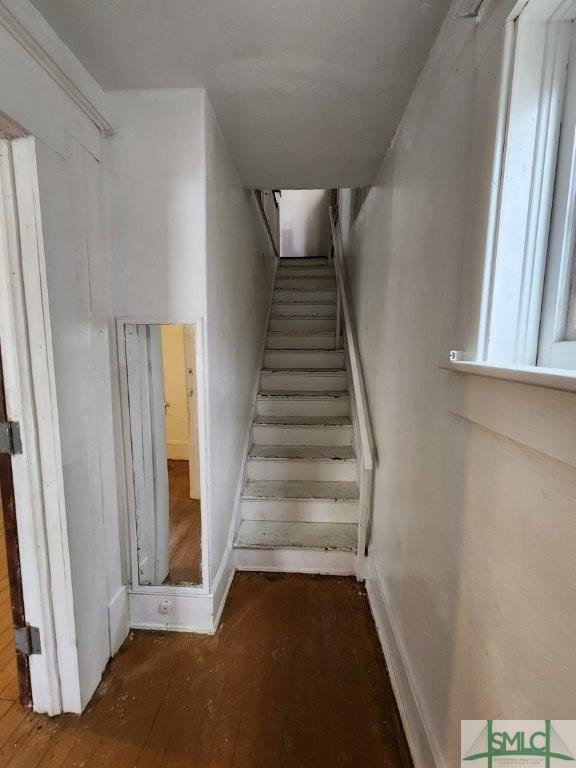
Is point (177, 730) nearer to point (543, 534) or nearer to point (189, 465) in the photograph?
point (189, 465)

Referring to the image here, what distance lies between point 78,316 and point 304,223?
4.71m

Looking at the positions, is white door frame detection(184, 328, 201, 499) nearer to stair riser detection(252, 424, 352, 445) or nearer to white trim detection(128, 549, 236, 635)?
white trim detection(128, 549, 236, 635)

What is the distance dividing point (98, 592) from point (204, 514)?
0.49 metres

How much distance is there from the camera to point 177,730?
3.95ft

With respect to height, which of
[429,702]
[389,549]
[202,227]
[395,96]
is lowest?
[429,702]

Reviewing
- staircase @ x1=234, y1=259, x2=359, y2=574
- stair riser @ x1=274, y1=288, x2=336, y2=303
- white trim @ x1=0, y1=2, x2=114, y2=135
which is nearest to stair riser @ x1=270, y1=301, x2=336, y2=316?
staircase @ x1=234, y1=259, x2=359, y2=574

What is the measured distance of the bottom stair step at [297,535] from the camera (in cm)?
200

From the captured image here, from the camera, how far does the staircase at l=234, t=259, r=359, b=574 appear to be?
6.61 ft

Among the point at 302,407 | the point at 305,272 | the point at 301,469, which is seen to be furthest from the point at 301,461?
the point at 305,272

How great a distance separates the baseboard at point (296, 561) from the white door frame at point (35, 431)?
0.94 m

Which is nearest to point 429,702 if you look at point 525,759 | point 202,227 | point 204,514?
point 525,759

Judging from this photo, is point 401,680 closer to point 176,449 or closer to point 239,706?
point 239,706

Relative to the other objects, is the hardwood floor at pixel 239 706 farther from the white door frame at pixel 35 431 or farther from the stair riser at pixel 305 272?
the stair riser at pixel 305 272

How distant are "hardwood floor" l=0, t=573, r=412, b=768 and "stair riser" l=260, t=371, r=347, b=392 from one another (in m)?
1.66
